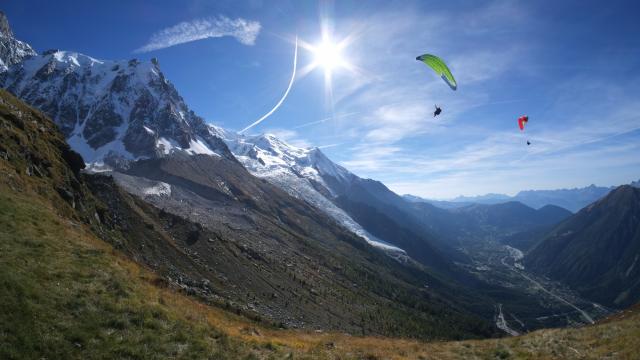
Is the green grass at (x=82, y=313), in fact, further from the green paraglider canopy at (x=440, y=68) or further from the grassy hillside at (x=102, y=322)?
the green paraglider canopy at (x=440, y=68)

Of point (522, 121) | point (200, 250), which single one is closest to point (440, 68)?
point (522, 121)

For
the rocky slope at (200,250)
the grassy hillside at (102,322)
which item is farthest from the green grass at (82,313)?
the rocky slope at (200,250)

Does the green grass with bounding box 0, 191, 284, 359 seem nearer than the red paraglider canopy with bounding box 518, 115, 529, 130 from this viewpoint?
Yes

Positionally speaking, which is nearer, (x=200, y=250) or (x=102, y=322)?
(x=102, y=322)

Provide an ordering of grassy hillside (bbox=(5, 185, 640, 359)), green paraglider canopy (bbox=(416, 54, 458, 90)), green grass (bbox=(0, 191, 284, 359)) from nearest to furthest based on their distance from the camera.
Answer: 1. green grass (bbox=(0, 191, 284, 359))
2. grassy hillside (bbox=(5, 185, 640, 359))
3. green paraglider canopy (bbox=(416, 54, 458, 90))

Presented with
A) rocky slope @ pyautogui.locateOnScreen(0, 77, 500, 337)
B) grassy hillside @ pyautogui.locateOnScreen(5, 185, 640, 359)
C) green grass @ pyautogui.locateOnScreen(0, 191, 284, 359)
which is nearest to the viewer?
green grass @ pyautogui.locateOnScreen(0, 191, 284, 359)

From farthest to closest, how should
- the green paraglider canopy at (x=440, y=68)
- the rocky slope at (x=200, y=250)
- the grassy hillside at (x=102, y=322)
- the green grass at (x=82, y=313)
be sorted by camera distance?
1. the rocky slope at (x=200, y=250)
2. the green paraglider canopy at (x=440, y=68)
3. the grassy hillside at (x=102, y=322)
4. the green grass at (x=82, y=313)

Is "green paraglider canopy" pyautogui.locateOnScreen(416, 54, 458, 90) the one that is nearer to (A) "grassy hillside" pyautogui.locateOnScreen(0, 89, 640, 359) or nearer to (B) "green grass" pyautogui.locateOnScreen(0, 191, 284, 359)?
(A) "grassy hillside" pyautogui.locateOnScreen(0, 89, 640, 359)

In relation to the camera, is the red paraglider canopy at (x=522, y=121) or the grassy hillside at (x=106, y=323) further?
the red paraglider canopy at (x=522, y=121)

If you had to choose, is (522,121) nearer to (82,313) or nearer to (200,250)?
(82,313)

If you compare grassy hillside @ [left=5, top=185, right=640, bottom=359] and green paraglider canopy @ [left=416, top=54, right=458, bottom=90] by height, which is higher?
green paraglider canopy @ [left=416, top=54, right=458, bottom=90]

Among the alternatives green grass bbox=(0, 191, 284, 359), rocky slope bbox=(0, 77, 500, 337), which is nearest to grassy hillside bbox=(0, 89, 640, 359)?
green grass bbox=(0, 191, 284, 359)

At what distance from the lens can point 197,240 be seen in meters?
113

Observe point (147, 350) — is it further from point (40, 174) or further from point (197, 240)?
point (197, 240)
